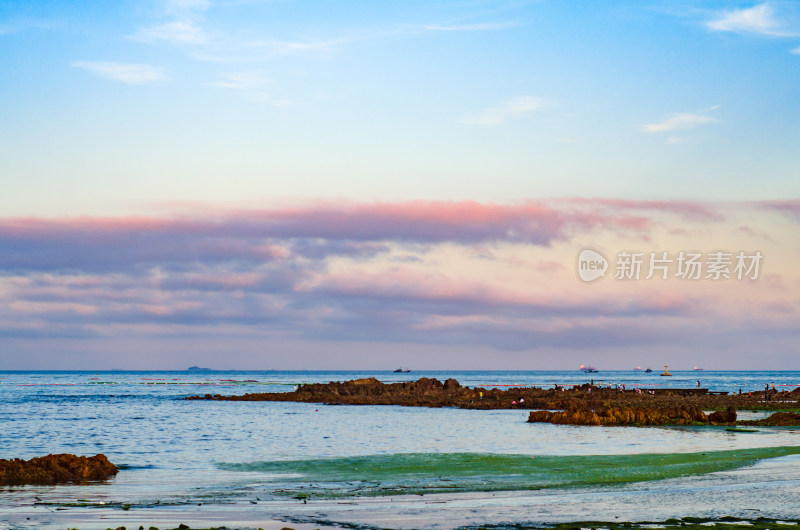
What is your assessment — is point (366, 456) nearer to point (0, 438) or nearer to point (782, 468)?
point (782, 468)

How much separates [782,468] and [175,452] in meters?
28.7

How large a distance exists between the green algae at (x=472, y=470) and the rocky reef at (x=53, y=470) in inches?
226

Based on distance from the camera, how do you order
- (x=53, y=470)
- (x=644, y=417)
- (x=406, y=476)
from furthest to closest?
1. (x=644, y=417)
2. (x=406, y=476)
3. (x=53, y=470)

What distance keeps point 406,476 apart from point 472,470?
10.6 ft

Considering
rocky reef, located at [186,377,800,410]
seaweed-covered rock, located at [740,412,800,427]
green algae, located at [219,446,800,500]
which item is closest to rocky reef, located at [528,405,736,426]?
seaweed-covered rock, located at [740,412,800,427]

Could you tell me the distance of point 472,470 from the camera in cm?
3203

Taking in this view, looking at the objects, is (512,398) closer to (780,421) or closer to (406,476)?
(780,421)

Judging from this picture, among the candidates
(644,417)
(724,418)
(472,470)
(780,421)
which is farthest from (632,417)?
(472,470)

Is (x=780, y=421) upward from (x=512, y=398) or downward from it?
upward

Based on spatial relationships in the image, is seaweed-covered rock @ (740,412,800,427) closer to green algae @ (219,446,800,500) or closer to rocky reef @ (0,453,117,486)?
green algae @ (219,446,800,500)

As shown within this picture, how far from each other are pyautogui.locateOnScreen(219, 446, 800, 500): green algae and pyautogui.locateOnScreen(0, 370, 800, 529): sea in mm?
94

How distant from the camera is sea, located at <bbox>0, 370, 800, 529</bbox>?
2092 centimetres

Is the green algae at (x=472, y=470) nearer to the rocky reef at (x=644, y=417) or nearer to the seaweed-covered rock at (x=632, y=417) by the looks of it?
the rocky reef at (x=644, y=417)

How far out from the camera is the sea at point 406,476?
20.9 m
